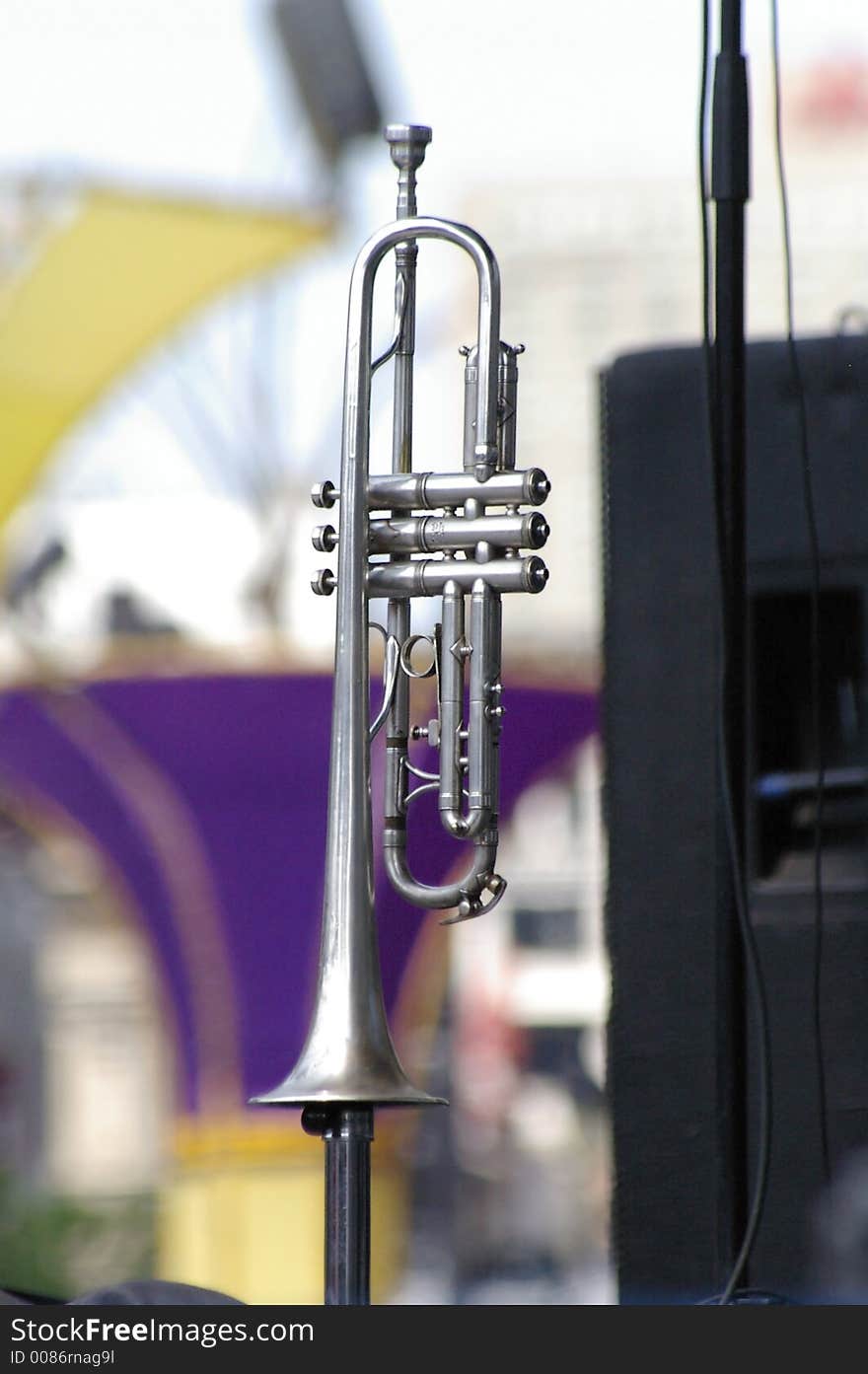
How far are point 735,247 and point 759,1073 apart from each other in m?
1.27

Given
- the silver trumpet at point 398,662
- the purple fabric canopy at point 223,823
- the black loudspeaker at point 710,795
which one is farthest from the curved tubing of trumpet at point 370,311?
the purple fabric canopy at point 223,823

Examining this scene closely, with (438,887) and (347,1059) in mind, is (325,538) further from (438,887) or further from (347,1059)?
(347,1059)

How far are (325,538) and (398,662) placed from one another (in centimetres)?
18

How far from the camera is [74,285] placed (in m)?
11.6

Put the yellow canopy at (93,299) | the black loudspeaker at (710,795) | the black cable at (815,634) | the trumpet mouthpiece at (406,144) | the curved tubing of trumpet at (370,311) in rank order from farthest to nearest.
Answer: the yellow canopy at (93,299) → the black loudspeaker at (710,795) → the black cable at (815,634) → the trumpet mouthpiece at (406,144) → the curved tubing of trumpet at (370,311)

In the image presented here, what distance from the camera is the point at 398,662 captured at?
2.71 metres

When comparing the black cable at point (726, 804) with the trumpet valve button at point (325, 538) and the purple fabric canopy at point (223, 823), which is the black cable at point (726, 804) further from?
the purple fabric canopy at point (223, 823)

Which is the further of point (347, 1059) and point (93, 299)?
point (93, 299)

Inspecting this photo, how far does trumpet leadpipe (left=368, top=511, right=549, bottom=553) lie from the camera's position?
2578mm

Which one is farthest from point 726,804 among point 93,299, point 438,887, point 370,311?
point 93,299

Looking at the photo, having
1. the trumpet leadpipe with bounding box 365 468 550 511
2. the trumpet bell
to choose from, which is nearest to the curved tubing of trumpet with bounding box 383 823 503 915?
the trumpet bell

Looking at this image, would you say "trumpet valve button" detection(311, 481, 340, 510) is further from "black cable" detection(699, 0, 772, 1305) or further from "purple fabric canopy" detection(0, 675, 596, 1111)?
"purple fabric canopy" detection(0, 675, 596, 1111)

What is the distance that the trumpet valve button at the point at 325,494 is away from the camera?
2.71 meters

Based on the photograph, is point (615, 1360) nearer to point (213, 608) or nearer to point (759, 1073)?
point (759, 1073)
